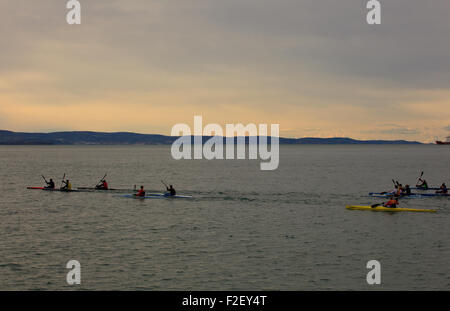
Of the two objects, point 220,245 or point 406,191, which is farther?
point 406,191

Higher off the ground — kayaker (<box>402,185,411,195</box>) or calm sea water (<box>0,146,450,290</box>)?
kayaker (<box>402,185,411,195</box>)

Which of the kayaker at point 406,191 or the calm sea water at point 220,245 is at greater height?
the kayaker at point 406,191

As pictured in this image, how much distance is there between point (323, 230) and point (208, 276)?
16383 millimetres

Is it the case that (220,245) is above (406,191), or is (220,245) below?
below

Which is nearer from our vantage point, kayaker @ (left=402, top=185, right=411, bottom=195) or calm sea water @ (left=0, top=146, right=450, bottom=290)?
calm sea water @ (left=0, top=146, right=450, bottom=290)

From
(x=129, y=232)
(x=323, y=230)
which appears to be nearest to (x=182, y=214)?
(x=129, y=232)

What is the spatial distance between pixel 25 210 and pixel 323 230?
34.7 meters

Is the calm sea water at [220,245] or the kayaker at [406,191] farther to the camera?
the kayaker at [406,191]

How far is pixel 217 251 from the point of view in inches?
1273
